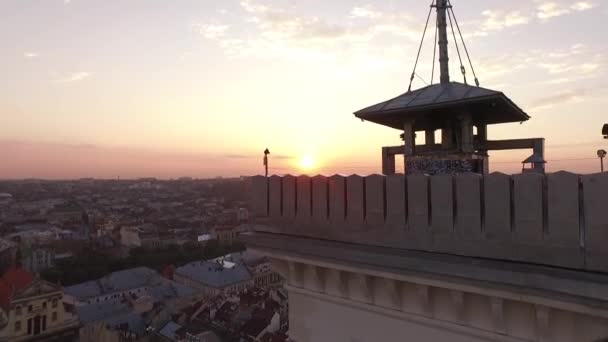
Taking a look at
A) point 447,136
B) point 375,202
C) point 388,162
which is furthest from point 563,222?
point 388,162

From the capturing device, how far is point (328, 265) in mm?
5703

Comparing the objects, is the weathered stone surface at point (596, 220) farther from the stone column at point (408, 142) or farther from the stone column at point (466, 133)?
the stone column at point (408, 142)

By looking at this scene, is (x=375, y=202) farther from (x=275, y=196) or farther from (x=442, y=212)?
(x=275, y=196)

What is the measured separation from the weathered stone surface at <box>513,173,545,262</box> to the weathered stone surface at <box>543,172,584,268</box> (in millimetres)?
76

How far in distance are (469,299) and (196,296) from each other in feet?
184

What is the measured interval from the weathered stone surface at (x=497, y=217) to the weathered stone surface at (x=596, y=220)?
28.5 inches

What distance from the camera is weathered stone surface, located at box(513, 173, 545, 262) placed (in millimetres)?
4484

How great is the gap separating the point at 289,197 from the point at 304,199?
0.99ft

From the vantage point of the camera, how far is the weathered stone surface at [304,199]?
20.6ft

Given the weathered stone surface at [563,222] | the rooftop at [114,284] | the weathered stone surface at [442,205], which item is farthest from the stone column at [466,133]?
the rooftop at [114,284]

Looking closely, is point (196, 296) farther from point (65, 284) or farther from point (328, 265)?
point (328, 265)

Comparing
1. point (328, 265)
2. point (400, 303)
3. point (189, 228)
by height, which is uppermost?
point (328, 265)

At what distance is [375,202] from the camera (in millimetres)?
5613

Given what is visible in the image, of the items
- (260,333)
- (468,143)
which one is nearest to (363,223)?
(468,143)
